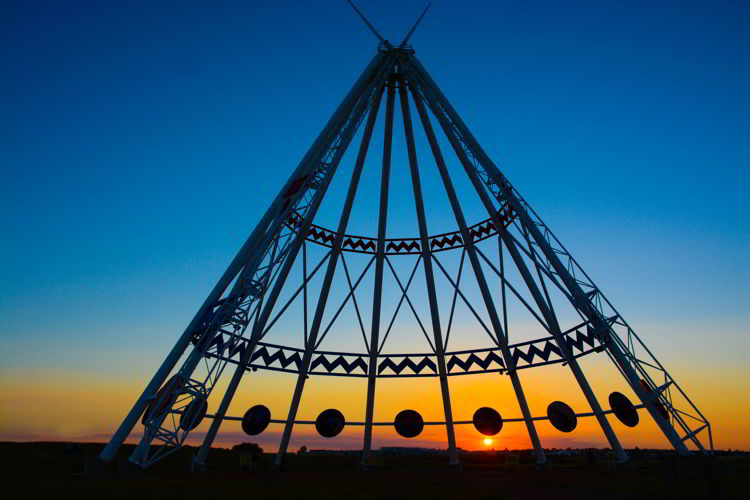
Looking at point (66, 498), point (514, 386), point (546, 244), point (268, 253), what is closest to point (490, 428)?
point (514, 386)

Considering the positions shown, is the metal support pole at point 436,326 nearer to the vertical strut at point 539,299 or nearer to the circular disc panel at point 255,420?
the vertical strut at point 539,299

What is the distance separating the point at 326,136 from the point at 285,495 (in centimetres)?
2147

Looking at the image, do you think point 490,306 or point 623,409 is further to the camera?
point 490,306

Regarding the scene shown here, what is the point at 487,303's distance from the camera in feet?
129

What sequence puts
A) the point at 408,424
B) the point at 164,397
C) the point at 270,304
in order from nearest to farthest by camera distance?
1. the point at 164,397
2. the point at 270,304
3. the point at 408,424

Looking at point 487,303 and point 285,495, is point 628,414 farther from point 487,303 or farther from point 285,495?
point 285,495

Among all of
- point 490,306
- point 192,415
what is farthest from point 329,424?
point 490,306

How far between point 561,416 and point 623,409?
17.6 ft

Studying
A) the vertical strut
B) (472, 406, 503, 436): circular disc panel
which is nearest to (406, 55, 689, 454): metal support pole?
the vertical strut

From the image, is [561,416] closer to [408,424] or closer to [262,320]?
[408,424]

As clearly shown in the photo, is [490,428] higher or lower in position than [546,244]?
lower

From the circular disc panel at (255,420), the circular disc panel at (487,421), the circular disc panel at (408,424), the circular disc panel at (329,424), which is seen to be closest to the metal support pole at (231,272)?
the circular disc panel at (255,420)

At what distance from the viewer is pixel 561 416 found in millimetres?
37562

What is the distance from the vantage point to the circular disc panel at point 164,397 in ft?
91.3
